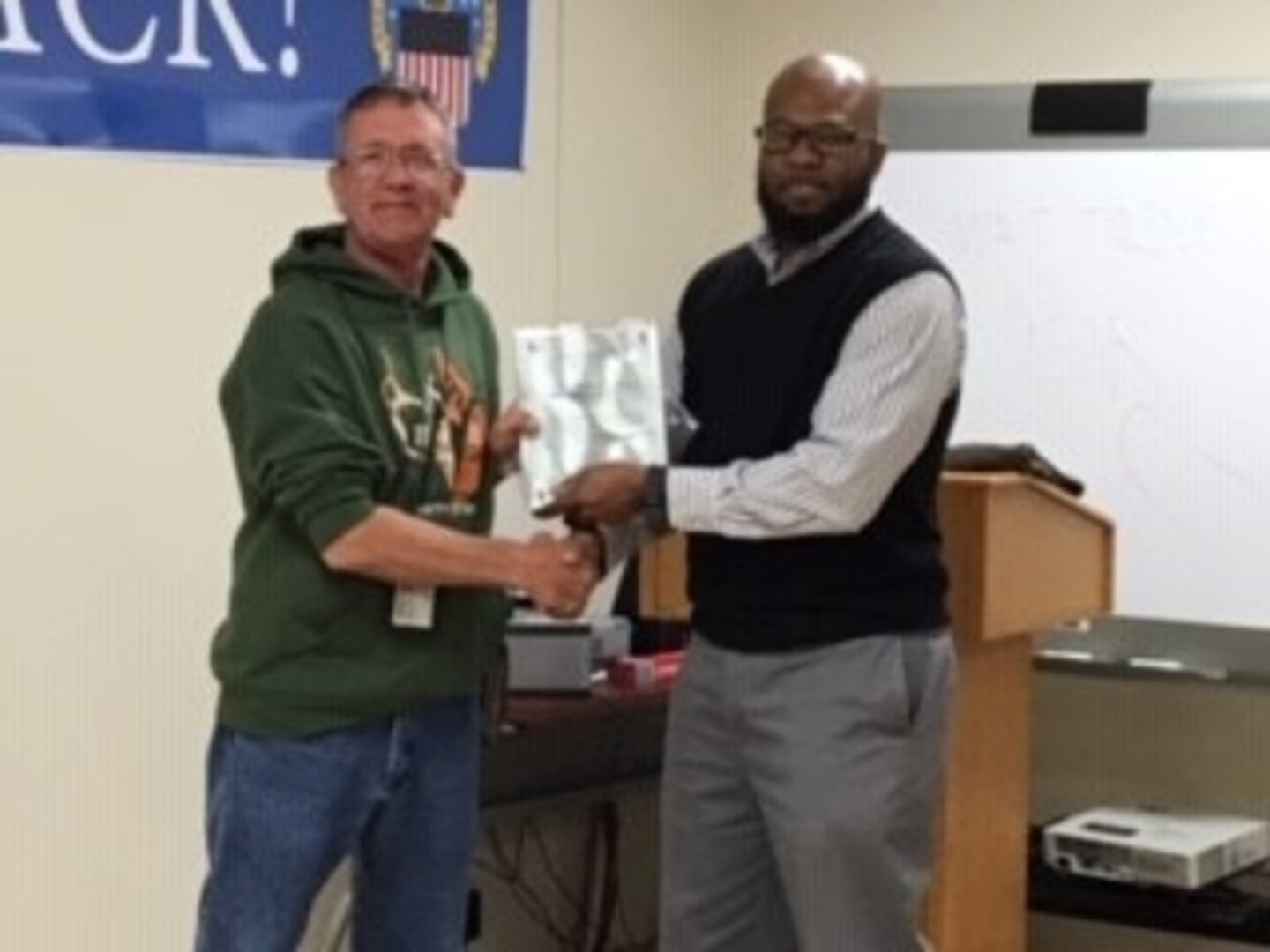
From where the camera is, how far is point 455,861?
2975 mm

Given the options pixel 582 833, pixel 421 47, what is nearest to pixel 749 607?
pixel 421 47

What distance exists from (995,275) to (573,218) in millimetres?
829

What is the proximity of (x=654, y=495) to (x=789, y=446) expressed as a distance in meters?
0.19

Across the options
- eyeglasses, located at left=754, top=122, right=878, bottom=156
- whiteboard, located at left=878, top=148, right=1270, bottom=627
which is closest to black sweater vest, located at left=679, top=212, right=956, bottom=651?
eyeglasses, located at left=754, top=122, right=878, bottom=156

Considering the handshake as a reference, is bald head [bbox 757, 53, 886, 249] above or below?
above

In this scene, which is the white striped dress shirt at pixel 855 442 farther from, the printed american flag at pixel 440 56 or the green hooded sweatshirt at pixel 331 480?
the printed american flag at pixel 440 56

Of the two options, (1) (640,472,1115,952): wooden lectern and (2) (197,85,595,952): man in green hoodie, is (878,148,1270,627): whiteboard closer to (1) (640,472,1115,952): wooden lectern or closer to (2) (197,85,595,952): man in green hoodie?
(1) (640,472,1115,952): wooden lectern

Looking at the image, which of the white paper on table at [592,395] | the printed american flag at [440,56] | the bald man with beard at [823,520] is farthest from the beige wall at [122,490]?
the bald man with beard at [823,520]

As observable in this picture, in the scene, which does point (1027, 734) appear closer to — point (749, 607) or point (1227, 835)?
point (1227, 835)

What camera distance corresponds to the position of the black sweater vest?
9.78 feet

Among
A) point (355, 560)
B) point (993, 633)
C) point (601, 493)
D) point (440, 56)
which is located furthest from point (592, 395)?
point (440, 56)

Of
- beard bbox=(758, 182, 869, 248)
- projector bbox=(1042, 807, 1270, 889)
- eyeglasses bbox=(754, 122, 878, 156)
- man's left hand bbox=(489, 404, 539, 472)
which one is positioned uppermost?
eyeglasses bbox=(754, 122, 878, 156)

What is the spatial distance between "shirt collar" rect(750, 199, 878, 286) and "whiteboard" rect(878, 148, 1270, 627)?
4.41 feet

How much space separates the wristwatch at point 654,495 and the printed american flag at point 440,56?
49.4 inches
